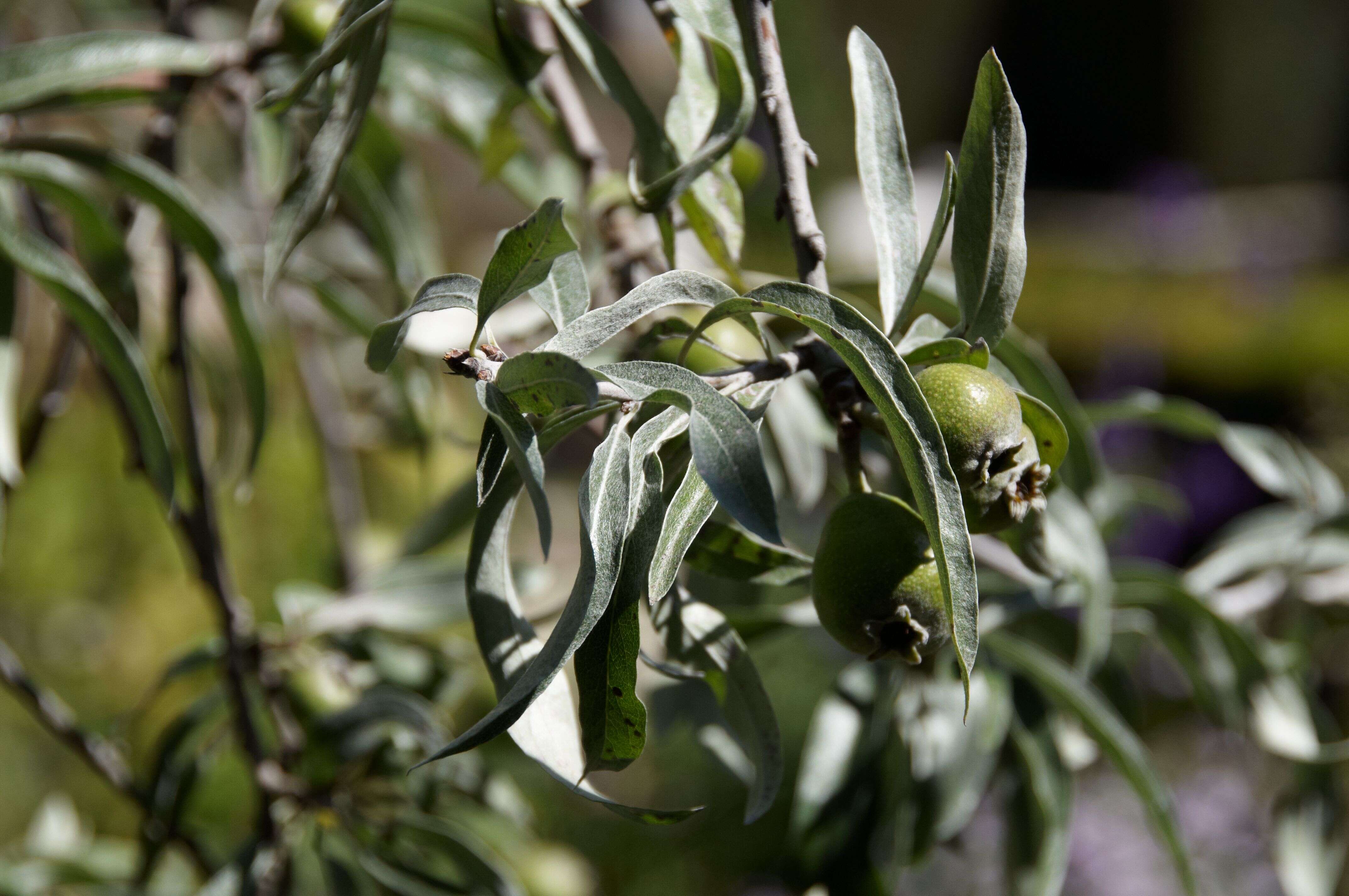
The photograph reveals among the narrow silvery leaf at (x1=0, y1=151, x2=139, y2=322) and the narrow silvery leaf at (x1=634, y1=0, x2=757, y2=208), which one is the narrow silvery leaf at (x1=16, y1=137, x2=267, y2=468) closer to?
the narrow silvery leaf at (x1=0, y1=151, x2=139, y2=322)

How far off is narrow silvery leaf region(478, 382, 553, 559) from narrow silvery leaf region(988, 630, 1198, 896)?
543 mm

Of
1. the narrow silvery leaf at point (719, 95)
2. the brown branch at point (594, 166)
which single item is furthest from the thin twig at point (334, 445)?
the narrow silvery leaf at point (719, 95)

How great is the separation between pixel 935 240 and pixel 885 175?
6cm

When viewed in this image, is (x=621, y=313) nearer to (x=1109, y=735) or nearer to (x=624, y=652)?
Answer: (x=624, y=652)

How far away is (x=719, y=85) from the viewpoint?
1.64 ft

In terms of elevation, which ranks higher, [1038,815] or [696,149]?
[696,149]

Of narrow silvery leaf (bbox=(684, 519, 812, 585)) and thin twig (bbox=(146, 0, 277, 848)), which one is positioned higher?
narrow silvery leaf (bbox=(684, 519, 812, 585))

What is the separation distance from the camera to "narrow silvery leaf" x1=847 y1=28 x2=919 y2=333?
1.60 ft

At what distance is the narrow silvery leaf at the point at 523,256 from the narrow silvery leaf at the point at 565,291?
0.10 feet

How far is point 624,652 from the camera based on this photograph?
0.39 metres

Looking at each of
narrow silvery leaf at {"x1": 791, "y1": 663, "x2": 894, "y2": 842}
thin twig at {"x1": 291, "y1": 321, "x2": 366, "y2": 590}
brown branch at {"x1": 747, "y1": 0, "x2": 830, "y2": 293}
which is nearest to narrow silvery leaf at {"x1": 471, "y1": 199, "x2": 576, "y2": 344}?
brown branch at {"x1": 747, "y1": 0, "x2": 830, "y2": 293}

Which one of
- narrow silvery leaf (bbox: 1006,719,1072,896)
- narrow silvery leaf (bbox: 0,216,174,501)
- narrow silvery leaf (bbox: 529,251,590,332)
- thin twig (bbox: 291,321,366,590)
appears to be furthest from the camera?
thin twig (bbox: 291,321,366,590)

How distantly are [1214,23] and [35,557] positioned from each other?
21.7 feet

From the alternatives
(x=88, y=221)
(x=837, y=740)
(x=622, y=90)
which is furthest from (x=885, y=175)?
(x=88, y=221)
